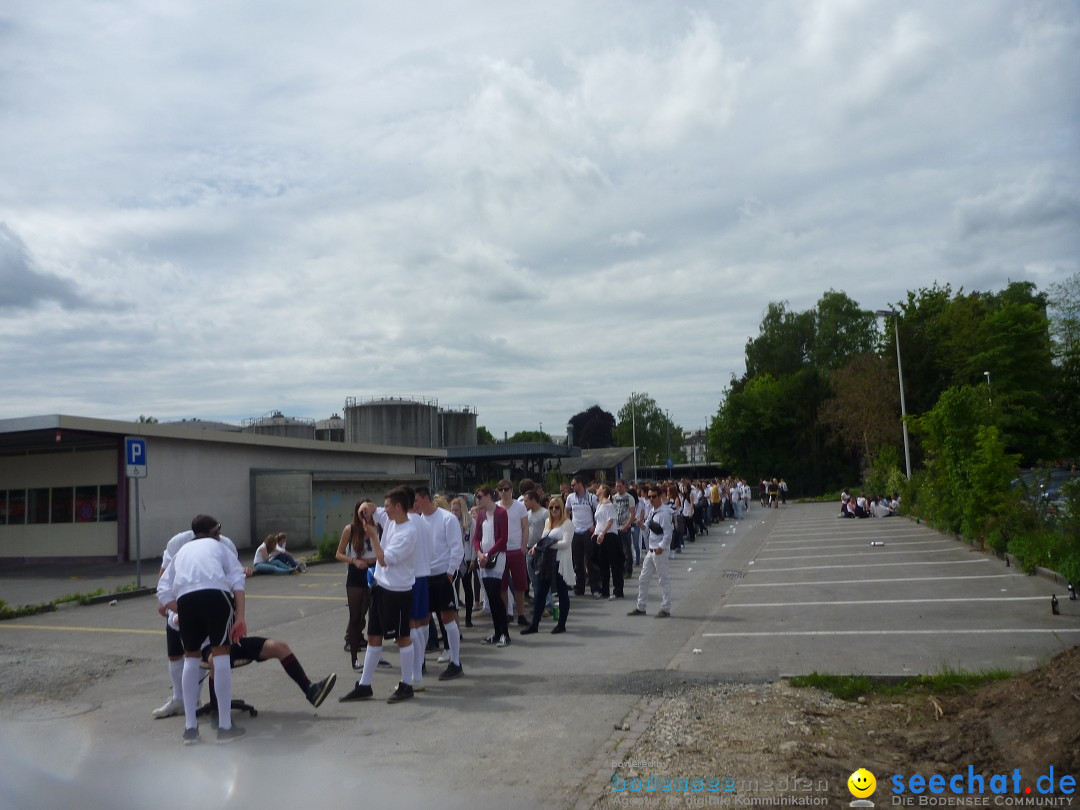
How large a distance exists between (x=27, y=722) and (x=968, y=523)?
723 inches

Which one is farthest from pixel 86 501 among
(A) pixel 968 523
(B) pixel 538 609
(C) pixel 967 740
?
(C) pixel 967 740

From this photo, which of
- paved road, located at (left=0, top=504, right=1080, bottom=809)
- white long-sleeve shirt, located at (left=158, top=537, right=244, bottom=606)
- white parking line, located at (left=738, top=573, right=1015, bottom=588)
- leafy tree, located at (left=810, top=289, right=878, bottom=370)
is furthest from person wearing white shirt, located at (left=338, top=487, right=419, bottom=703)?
leafy tree, located at (left=810, top=289, right=878, bottom=370)

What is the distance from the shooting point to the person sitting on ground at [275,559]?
2133cm

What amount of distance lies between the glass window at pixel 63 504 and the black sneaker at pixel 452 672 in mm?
21056

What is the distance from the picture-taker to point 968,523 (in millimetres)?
19703

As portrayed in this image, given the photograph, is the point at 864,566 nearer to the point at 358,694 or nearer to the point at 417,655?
the point at 417,655

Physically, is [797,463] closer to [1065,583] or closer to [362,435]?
[362,435]

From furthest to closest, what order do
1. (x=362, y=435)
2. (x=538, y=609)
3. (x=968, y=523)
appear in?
(x=362, y=435)
(x=968, y=523)
(x=538, y=609)

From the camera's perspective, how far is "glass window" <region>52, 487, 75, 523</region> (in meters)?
25.8

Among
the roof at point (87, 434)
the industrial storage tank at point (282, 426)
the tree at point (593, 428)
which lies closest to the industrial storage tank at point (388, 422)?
the industrial storage tank at point (282, 426)

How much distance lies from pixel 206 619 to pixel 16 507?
24.1 meters

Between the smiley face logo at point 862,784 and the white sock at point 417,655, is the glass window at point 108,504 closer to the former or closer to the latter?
the white sock at point 417,655

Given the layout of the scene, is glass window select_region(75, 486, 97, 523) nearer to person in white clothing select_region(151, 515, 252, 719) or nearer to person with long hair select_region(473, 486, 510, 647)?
person with long hair select_region(473, 486, 510, 647)

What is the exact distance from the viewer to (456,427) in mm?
69562
